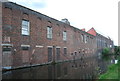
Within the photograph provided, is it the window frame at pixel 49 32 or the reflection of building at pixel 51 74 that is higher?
the window frame at pixel 49 32

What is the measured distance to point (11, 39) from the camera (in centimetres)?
1341

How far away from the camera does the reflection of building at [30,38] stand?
13.1 meters

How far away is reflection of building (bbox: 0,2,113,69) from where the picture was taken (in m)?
13.1

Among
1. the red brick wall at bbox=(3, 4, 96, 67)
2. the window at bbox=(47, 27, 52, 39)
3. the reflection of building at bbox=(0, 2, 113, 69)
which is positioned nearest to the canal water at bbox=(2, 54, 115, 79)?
the reflection of building at bbox=(0, 2, 113, 69)

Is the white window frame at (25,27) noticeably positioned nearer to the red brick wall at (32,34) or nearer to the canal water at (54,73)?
the red brick wall at (32,34)

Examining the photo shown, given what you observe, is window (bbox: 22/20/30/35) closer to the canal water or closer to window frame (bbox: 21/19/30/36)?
window frame (bbox: 21/19/30/36)

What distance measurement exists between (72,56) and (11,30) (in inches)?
587

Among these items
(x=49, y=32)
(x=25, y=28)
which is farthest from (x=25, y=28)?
(x=49, y=32)

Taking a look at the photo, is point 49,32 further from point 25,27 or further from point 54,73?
point 54,73

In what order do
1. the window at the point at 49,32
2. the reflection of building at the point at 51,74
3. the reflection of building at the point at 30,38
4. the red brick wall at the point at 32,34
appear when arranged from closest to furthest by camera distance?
1. the reflection of building at the point at 51,74
2. the reflection of building at the point at 30,38
3. the red brick wall at the point at 32,34
4. the window at the point at 49,32

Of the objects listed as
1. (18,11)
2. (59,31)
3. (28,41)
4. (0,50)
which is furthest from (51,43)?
(0,50)

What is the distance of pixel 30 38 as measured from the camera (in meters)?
15.7

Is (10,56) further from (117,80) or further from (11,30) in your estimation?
(117,80)

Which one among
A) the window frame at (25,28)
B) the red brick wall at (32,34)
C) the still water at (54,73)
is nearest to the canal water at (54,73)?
the still water at (54,73)
